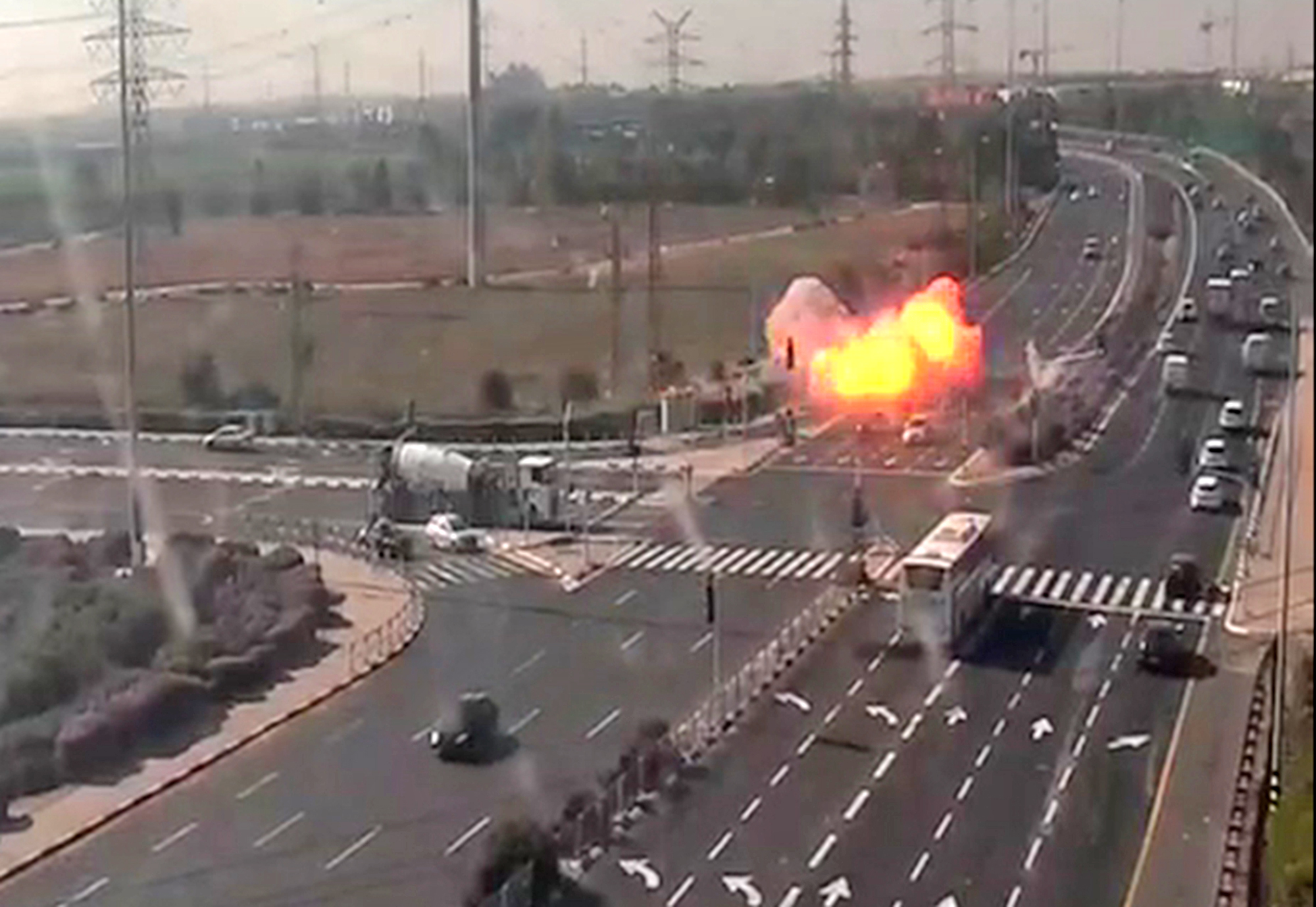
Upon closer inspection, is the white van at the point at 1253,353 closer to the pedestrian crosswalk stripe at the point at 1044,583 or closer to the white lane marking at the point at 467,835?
the pedestrian crosswalk stripe at the point at 1044,583

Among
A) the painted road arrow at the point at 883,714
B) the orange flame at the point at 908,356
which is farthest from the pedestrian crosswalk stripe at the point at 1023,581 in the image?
the orange flame at the point at 908,356

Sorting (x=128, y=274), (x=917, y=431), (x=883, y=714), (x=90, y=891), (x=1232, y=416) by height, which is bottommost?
(x=90, y=891)

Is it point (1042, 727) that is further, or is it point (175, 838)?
point (1042, 727)

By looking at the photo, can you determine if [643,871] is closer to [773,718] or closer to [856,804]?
[856,804]

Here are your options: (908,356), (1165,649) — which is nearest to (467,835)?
(1165,649)

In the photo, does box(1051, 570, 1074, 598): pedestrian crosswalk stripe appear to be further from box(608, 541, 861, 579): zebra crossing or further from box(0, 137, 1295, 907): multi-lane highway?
box(608, 541, 861, 579): zebra crossing

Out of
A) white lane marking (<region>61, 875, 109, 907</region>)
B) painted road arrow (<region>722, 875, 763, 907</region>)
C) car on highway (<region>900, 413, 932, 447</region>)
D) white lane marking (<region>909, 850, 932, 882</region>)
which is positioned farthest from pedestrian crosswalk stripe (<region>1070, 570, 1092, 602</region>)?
white lane marking (<region>61, 875, 109, 907</region>)
